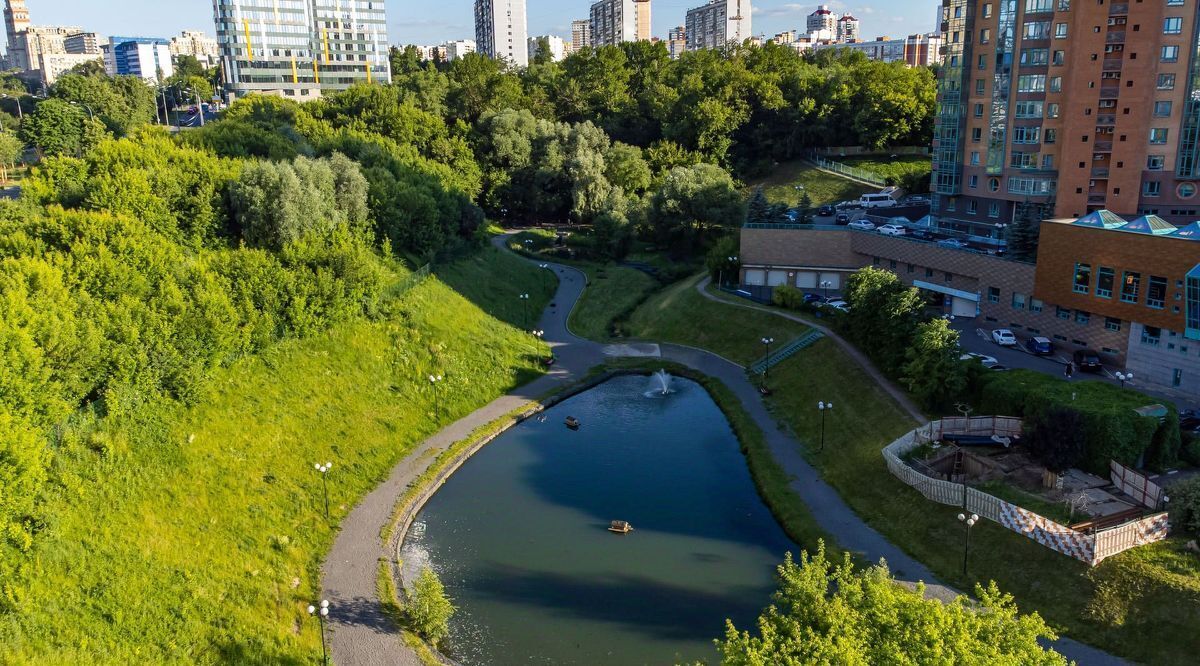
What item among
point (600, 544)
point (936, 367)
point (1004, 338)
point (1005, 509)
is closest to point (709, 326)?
point (1004, 338)

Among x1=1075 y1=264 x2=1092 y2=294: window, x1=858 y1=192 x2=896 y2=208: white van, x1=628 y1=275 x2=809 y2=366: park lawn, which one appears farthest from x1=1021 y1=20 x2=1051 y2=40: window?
x1=628 y1=275 x2=809 y2=366: park lawn

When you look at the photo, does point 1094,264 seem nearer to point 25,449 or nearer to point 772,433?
point 772,433

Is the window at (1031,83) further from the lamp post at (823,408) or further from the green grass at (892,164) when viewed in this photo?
the green grass at (892,164)

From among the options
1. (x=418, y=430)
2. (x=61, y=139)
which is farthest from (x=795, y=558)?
(x=61, y=139)

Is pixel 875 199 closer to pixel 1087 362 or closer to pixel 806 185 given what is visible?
pixel 806 185

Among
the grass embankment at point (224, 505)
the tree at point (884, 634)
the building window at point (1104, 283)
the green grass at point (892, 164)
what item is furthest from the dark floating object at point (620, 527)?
the green grass at point (892, 164)

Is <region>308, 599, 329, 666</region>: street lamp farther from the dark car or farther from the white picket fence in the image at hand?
the dark car
